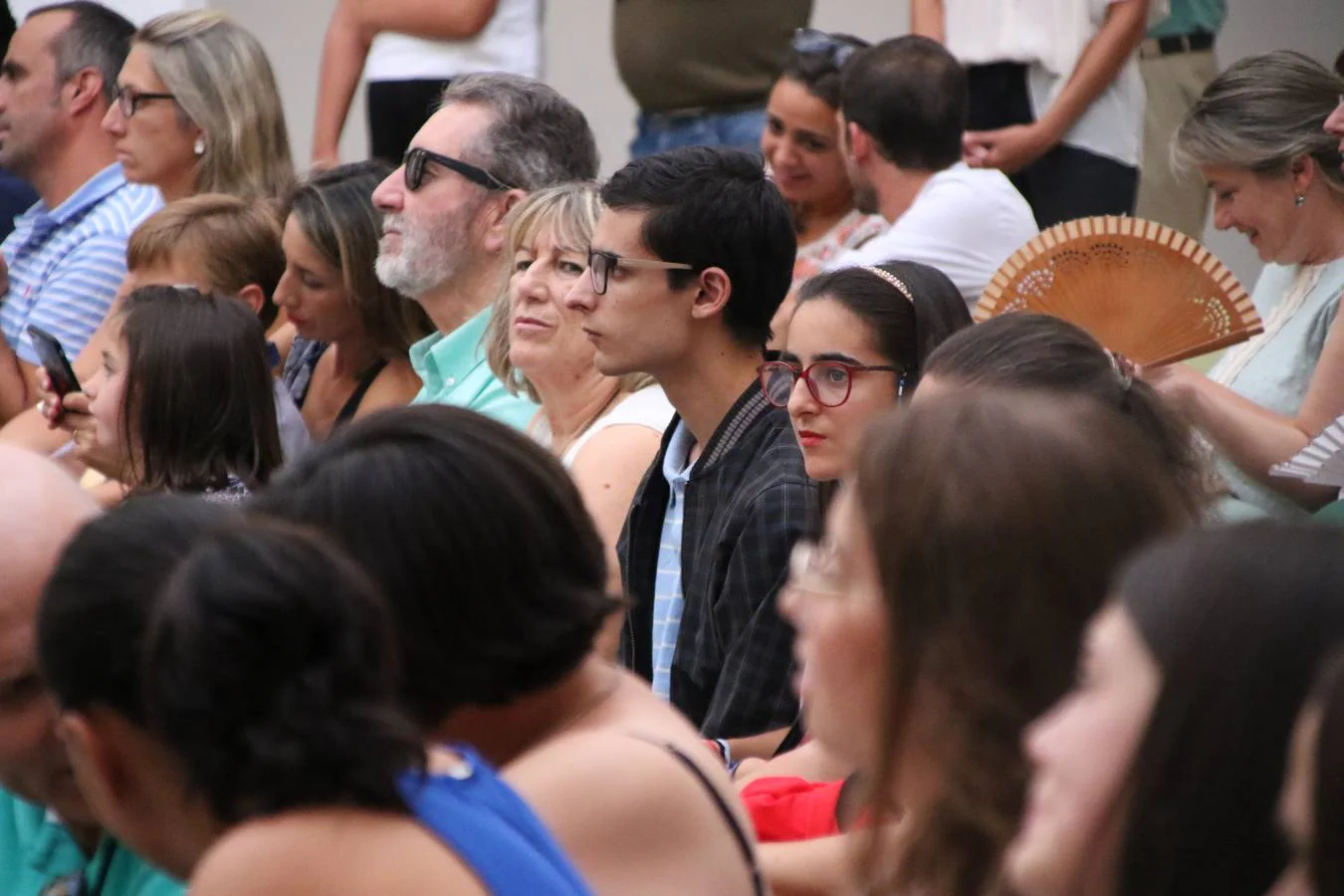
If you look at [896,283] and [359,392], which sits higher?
[896,283]

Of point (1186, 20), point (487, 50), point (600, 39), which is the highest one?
point (1186, 20)

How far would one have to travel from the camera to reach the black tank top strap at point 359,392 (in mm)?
4766

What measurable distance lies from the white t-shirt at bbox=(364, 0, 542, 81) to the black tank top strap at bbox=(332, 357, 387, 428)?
1.23 m

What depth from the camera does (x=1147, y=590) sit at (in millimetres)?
1304

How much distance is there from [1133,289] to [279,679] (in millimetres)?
2325

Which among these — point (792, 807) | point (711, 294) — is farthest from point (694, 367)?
point (792, 807)

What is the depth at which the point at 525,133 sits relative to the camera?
191 inches

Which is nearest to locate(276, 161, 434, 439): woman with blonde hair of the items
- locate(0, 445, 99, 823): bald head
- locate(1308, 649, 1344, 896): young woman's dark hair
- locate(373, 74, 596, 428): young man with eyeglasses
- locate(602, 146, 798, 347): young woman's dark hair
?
locate(373, 74, 596, 428): young man with eyeglasses

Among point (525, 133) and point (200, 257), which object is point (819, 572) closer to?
point (525, 133)

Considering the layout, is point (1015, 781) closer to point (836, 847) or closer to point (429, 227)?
point (836, 847)

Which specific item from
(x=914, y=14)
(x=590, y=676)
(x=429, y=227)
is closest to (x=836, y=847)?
(x=590, y=676)

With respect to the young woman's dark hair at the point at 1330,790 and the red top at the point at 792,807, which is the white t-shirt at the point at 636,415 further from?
the young woman's dark hair at the point at 1330,790

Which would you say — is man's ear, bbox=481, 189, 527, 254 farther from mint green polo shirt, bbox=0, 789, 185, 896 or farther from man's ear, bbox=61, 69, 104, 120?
mint green polo shirt, bbox=0, 789, 185, 896

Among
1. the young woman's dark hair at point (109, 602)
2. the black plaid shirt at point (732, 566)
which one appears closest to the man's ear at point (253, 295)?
the black plaid shirt at point (732, 566)
